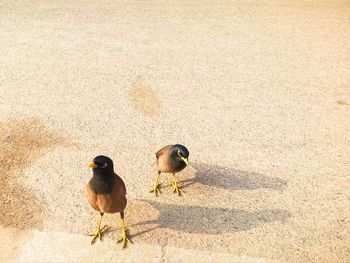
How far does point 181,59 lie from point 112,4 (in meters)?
4.50

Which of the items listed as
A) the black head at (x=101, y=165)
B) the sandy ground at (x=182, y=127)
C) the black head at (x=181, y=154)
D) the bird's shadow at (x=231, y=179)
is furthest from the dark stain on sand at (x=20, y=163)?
the bird's shadow at (x=231, y=179)

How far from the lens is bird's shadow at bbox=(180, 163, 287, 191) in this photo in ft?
20.2

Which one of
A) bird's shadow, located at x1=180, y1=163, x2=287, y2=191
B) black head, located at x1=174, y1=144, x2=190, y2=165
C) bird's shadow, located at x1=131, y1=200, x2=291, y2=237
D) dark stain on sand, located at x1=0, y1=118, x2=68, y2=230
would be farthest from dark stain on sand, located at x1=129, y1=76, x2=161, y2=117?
bird's shadow, located at x1=131, y1=200, x2=291, y2=237

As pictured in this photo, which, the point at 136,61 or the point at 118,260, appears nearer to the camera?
the point at 118,260

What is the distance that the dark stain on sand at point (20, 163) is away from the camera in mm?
5520

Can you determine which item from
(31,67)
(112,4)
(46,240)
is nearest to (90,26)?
(112,4)

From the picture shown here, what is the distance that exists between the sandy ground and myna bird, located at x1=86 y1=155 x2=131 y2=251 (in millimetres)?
636

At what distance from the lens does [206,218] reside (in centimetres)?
557

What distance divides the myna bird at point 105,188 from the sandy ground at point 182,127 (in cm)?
64

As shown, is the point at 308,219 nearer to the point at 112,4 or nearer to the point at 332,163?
the point at 332,163

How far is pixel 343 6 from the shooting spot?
12734mm

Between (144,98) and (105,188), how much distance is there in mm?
3866

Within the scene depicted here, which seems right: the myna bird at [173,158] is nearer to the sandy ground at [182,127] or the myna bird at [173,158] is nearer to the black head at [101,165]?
the sandy ground at [182,127]

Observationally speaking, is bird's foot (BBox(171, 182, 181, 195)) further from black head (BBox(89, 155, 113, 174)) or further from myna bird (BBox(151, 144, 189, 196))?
black head (BBox(89, 155, 113, 174))
